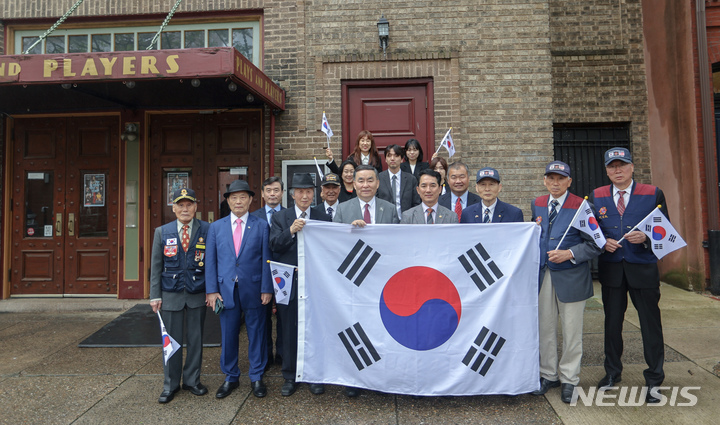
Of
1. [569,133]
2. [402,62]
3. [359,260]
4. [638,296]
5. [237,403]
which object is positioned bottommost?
[237,403]

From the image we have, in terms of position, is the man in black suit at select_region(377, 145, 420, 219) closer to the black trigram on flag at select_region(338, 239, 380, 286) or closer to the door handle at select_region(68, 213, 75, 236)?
the black trigram on flag at select_region(338, 239, 380, 286)

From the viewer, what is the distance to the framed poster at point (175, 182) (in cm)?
753

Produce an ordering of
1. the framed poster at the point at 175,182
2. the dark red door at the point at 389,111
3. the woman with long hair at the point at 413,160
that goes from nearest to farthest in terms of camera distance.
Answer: the woman with long hair at the point at 413,160, the dark red door at the point at 389,111, the framed poster at the point at 175,182

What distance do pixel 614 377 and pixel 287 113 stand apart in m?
5.83

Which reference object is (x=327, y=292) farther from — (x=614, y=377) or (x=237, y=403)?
(x=614, y=377)

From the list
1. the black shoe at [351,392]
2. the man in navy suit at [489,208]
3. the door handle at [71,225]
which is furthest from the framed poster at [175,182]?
the man in navy suit at [489,208]

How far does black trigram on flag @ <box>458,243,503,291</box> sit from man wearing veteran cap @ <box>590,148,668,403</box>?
1022 mm

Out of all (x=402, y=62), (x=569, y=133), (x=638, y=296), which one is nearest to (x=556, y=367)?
(x=638, y=296)

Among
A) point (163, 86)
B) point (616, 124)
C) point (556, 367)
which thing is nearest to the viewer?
point (556, 367)

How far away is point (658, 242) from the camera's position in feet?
12.0

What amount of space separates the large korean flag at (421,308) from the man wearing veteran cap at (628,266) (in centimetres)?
77

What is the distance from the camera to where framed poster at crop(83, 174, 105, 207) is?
7.61 meters

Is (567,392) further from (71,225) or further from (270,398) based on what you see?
(71,225)

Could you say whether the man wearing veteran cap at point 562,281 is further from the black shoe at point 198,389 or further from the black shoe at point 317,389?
the black shoe at point 198,389
